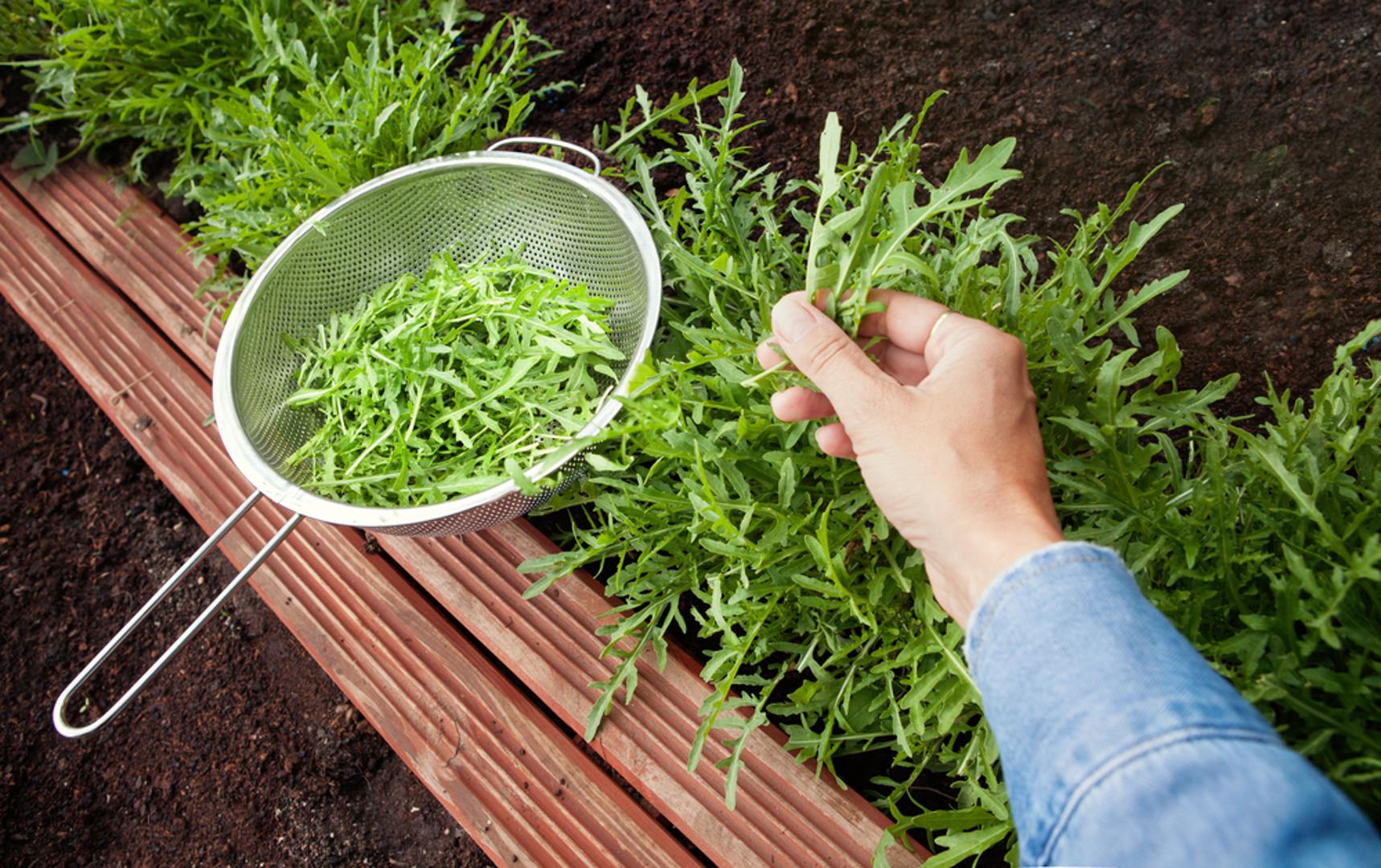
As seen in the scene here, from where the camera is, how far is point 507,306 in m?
1.15

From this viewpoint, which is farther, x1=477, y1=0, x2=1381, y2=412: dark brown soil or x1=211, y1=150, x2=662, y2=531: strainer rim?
x1=477, y1=0, x2=1381, y2=412: dark brown soil

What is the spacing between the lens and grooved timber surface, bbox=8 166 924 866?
0.93 m

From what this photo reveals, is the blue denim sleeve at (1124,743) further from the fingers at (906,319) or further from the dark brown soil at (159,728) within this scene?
the dark brown soil at (159,728)

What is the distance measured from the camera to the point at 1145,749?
51 centimetres

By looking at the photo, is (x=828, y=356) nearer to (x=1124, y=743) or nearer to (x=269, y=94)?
(x=1124, y=743)

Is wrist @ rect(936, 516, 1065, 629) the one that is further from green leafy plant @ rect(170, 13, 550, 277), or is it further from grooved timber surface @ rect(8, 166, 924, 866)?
green leafy plant @ rect(170, 13, 550, 277)

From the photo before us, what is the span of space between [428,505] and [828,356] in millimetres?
521

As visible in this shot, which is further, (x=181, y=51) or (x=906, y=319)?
(x=181, y=51)

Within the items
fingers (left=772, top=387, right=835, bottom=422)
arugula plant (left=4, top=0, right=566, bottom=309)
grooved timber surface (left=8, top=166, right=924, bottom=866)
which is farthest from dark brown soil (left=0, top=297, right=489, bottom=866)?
fingers (left=772, top=387, right=835, bottom=422)

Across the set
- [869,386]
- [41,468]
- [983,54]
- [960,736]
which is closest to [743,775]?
[960,736]

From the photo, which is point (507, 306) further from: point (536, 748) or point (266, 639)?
point (266, 639)

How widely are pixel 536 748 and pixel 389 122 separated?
0.95 metres

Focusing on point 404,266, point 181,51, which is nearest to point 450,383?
point 404,266

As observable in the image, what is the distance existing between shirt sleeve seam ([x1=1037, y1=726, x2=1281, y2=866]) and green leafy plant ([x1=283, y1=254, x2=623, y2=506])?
0.63m
